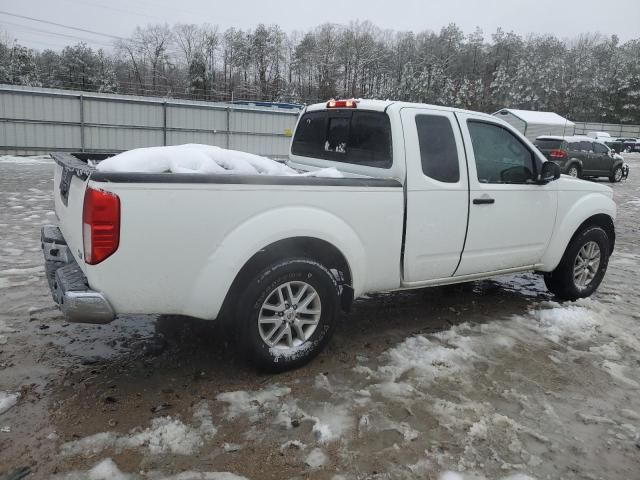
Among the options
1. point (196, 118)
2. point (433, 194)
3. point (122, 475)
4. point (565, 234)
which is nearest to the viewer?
point (122, 475)

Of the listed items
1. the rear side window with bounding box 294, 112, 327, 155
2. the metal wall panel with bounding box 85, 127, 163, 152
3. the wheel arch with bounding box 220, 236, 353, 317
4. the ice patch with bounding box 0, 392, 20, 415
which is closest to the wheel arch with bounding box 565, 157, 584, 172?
the metal wall panel with bounding box 85, 127, 163, 152

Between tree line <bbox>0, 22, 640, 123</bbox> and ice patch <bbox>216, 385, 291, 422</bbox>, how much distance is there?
7268cm

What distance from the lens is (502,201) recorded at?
4.48 metres

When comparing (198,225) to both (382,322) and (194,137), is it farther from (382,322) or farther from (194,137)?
(194,137)

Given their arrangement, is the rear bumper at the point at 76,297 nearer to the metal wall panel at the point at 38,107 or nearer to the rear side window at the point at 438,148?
the rear side window at the point at 438,148

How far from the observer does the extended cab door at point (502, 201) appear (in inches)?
171

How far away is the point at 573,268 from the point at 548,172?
1158 mm

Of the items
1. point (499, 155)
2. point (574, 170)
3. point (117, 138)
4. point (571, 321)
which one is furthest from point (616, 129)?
point (499, 155)

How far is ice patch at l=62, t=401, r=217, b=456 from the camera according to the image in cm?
266

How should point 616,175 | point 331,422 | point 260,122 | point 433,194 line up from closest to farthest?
point 331,422 → point 433,194 → point 260,122 → point 616,175

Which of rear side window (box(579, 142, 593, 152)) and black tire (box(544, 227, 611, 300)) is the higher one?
rear side window (box(579, 142, 593, 152))

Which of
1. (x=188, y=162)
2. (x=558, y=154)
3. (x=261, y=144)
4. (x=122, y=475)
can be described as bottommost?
(x=122, y=475)

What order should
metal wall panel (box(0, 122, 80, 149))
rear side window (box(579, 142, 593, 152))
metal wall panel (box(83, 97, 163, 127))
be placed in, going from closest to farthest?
metal wall panel (box(0, 122, 80, 149)) < metal wall panel (box(83, 97, 163, 127)) < rear side window (box(579, 142, 593, 152))

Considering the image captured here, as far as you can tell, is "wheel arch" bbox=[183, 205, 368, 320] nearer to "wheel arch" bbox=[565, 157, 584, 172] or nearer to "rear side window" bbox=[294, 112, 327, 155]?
"rear side window" bbox=[294, 112, 327, 155]
